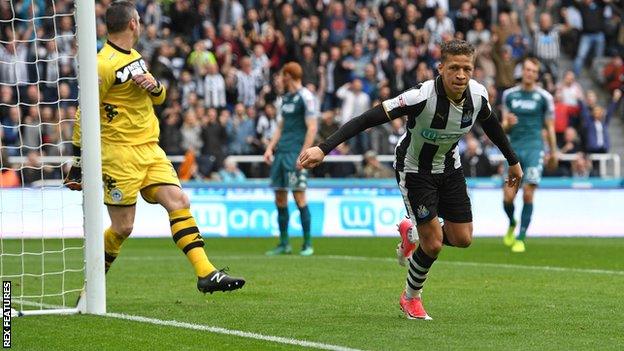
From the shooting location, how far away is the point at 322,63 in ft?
93.6

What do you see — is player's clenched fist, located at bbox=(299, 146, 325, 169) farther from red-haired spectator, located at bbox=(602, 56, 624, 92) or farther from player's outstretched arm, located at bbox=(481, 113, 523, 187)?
red-haired spectator, located at bbox=(602, 56, 624, 92)

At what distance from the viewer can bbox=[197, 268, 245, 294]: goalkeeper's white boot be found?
31.5ft

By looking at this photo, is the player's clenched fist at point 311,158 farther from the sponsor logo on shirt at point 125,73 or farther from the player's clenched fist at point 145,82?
the sponsor logo on shirt at point 125,73

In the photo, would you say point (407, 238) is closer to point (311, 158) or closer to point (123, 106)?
point (311, 158)

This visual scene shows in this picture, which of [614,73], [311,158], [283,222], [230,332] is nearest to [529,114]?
[283,222]

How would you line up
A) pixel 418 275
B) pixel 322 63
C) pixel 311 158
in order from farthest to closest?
1. pixel 322 63
2. pixel 418 275
3. pixel 311 158

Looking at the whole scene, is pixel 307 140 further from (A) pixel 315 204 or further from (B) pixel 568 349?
(B) pixel 568 349

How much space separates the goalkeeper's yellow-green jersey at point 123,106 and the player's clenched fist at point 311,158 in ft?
6.18

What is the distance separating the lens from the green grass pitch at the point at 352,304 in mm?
8547

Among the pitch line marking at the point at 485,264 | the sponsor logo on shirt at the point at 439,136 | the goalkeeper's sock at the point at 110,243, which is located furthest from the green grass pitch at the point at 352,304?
the sponsor logo on shirt at the point at 439,136

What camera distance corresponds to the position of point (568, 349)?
319 inches

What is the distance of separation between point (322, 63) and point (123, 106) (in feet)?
60.5

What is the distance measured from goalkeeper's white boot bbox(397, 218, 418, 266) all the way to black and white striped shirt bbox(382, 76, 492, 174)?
3.50 ft

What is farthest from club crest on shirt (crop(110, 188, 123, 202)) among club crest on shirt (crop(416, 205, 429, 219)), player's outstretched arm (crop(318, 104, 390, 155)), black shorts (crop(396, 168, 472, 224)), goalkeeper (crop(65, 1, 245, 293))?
club crest on shirt (crop(416, 205, 429, 219))
